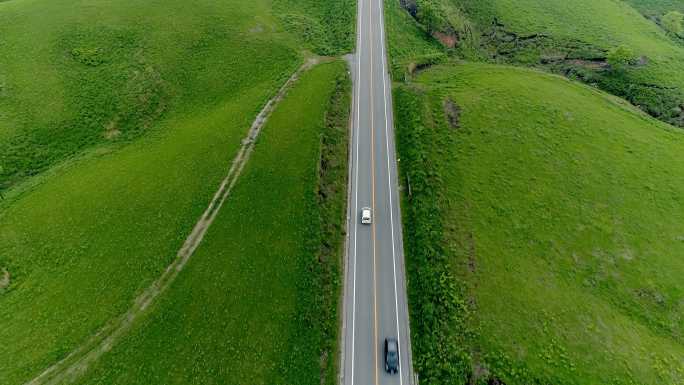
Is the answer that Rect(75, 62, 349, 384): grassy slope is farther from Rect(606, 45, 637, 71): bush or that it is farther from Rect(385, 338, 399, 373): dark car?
Rect(606, 45, 637, 71): bush

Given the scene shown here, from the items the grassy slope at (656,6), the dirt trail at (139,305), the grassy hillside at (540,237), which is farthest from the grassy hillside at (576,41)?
the dirt trail at (139,305)

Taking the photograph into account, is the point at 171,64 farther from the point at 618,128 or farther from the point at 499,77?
the point at 618,128

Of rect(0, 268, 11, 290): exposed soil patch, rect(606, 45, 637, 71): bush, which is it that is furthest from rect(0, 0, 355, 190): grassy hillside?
rect(606, 45, 637, 71): bush

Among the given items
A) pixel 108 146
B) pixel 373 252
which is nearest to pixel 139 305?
pixel 373 252

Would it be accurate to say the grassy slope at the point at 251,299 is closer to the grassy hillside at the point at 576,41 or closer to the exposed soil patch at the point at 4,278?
the exposed soil patch at the point at 4,278

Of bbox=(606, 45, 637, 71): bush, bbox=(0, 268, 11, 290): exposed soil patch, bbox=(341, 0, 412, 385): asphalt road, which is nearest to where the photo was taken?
bbox=(341, 0, 412, 385): asphalt road

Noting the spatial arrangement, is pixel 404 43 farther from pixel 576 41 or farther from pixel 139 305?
pixel 139 305

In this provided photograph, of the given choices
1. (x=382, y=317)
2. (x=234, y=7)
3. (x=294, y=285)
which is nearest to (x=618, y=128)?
(x=382, y=317)
